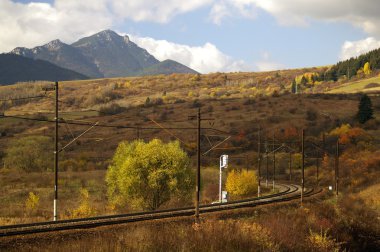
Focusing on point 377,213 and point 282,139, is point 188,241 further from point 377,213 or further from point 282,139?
point 282,139

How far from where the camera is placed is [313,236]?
2784 cm

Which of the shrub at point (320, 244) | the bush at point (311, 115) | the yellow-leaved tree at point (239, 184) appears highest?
the bush at point (311, 115)

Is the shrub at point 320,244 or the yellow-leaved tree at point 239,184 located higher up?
the shrub at point 320,244

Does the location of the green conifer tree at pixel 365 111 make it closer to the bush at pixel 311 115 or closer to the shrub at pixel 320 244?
the bush at pixel 311 115

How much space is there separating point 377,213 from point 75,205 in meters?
37.9

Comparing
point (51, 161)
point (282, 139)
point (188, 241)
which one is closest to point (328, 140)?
point (282, 139)

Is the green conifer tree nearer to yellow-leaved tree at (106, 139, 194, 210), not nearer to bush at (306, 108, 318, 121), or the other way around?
bush at (306, 108, 318, 121)

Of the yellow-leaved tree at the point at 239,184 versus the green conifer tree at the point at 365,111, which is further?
the green conifer tree at the point at 365,111

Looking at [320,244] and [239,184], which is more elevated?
[320,244]

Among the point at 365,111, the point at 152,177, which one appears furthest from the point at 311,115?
the point at 152,177

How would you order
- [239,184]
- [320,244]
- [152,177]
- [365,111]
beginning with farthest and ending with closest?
[365,111] → [239,184] → [152,177] → [320,244]

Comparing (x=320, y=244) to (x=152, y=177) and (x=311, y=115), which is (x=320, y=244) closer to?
(x=152, y=177)

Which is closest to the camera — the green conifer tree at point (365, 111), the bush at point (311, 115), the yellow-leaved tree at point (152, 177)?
the yellow-leaved tree at point (152, 177)

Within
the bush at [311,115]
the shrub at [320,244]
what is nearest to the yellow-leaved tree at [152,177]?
the shrub at [320,244]
